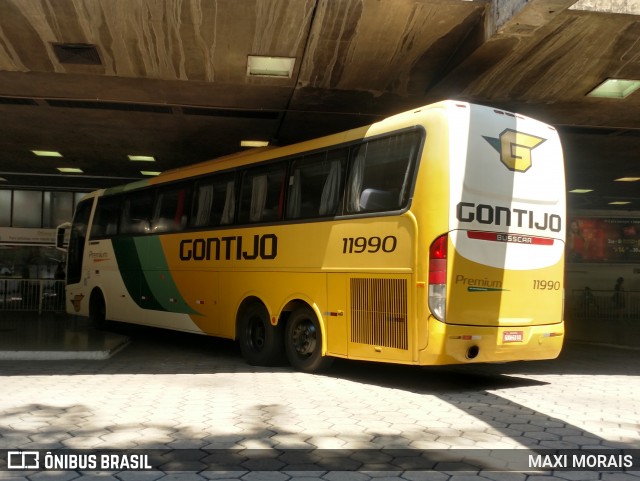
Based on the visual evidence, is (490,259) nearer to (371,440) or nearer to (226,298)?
(371,440)

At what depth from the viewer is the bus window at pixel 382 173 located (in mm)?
8148

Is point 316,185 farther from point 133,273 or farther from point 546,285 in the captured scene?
point 133,273

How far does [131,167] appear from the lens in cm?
2044

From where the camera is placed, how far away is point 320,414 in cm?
653

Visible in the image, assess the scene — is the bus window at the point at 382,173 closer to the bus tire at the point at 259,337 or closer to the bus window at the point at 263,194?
the bus window at the point at 263,194

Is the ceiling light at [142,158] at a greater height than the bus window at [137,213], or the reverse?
the ceiling light at [142,158]

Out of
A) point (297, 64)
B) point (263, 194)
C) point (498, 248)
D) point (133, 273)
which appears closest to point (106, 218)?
point (133, 273)

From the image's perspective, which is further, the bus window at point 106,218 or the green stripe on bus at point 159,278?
the bus window at point 106,218

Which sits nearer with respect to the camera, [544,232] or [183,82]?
[544,232]

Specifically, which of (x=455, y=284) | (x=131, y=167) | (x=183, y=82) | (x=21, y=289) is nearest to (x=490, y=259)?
(x=455, y=284)

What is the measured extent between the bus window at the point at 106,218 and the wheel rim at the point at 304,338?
276 inches

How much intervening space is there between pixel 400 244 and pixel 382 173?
3.56ft

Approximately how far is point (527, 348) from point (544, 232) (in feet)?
5.16

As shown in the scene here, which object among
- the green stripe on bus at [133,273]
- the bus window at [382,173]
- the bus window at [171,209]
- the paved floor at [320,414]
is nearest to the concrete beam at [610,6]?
the bus window at [382,173]
